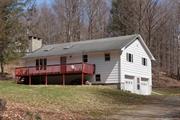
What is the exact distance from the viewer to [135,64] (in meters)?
47.1

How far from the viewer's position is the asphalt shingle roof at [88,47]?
44.7 meters

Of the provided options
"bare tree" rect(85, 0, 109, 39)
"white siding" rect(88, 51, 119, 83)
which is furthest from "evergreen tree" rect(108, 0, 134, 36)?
"white siding" rect(88, 51, 119, 83)

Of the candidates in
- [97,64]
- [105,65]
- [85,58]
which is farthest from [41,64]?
[105,65]

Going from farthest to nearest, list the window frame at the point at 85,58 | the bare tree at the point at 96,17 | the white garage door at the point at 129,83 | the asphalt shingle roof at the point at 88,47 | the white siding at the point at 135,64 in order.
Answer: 1. the bare tree at the point at 96,17
2. the window frame at the point at 85,58
3. the asphalt shingle roof at the point at 88,47
4. the white garage door at the point at 129,83
5. the white siding at the point at 135,64

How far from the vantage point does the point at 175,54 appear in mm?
91875

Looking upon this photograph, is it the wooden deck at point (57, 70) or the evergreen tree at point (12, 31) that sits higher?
the evergreen tree at point (12, 31)

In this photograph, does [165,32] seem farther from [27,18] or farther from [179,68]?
[27,18]

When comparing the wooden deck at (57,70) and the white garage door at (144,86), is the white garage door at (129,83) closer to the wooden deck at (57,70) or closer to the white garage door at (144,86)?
the white garage door at (144,86)

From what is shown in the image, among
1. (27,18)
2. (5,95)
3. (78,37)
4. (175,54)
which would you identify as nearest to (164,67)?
(175,54)

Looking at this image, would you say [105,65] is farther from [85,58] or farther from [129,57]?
[129,57]

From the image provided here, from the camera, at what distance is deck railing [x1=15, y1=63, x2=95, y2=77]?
43531 millimetres

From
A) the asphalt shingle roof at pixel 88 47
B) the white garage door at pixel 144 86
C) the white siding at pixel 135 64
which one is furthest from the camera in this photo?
the white garage door at pixel 144 86

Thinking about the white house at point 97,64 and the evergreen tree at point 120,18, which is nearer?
the white house at point 97,64

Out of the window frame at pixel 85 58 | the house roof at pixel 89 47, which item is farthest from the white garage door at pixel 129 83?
the window frame at pixel 85 58
